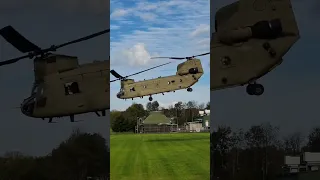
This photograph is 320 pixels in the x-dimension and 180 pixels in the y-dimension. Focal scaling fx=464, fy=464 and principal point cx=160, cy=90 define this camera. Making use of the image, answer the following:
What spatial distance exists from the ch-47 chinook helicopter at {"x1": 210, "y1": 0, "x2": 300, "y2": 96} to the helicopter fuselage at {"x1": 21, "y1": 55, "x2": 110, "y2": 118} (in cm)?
181

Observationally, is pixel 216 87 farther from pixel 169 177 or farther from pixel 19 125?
pixel 19 125

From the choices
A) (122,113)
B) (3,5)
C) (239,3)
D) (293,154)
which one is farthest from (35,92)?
(293,154)

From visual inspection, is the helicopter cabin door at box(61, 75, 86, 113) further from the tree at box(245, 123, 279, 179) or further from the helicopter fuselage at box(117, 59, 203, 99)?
the tree at box(245, 123, 279, 179)

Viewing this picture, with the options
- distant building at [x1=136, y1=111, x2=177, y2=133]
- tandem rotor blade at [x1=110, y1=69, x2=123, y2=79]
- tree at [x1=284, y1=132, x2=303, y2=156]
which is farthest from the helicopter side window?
tree at [x1=284, y1=132, x2=303, y2=156]

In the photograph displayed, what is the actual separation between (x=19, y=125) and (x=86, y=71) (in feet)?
4.20

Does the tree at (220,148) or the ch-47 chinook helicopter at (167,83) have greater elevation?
the ch-47 chinook helicopter at (167,83)

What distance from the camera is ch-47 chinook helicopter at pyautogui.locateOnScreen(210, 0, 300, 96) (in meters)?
7.25

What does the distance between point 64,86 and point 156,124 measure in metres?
2.48

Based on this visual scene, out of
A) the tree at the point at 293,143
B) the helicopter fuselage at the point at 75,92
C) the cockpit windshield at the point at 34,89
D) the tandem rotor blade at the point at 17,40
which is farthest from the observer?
the tree at the point at 293,143

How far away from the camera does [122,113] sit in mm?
8547

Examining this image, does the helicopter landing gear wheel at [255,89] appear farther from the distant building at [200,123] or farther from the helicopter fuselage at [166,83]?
the helicopter fuselage at [166,83]

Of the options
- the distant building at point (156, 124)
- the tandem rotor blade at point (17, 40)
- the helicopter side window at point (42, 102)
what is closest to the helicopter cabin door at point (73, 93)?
the helicopter side window at point (42, 102)

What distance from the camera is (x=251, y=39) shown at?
7.34 m

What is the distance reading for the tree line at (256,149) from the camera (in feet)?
23.8
